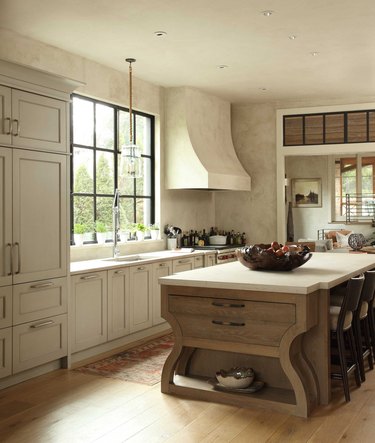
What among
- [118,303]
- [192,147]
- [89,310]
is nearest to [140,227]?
[192,147]

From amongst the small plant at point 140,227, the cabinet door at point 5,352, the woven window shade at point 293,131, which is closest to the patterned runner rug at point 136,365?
the cabinet door at point 5,352

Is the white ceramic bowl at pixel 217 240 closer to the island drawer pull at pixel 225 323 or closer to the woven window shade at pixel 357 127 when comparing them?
the woven window shade at pixel 357 127

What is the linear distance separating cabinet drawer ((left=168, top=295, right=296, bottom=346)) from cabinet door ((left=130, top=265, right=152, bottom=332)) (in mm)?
1761

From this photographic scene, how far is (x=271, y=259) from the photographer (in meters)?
4.43

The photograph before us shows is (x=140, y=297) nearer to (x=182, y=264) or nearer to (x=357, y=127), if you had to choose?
(x=182, y=264)

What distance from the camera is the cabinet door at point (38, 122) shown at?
4.44m

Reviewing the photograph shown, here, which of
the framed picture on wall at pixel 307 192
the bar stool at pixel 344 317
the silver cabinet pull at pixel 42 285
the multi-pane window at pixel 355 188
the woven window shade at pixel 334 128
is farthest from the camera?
the framed picture on wall at pixel 307 192

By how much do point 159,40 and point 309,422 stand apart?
3621 millimetres

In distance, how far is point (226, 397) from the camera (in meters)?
4.03

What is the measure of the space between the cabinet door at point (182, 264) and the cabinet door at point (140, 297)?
0.51 meters

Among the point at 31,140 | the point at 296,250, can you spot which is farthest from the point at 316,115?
the point at 31,140

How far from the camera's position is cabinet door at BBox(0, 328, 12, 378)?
428 cm

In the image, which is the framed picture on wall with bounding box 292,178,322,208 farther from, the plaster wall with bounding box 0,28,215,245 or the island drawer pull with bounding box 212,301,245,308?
the island drawer pull with bounding box 212,301,245,308

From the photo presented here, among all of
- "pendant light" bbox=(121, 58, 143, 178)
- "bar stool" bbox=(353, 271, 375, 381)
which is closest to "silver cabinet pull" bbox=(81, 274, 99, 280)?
"pendant light" bbox=(121, 58, 143, 178)
